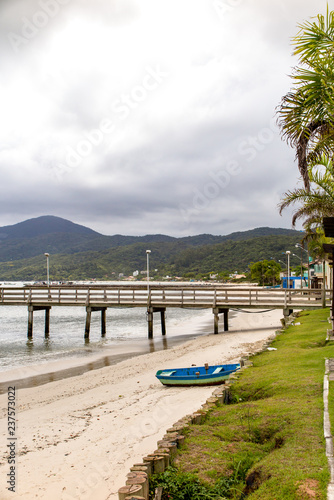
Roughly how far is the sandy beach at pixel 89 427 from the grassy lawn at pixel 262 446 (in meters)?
1.40

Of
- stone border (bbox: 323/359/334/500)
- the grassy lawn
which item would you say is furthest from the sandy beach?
stone border (bbox: 323/359/334/500)

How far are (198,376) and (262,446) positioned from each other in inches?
233

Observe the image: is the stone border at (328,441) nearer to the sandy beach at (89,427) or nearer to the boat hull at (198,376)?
the sandy beach at (89,427)

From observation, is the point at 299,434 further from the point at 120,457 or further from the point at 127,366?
the point at 127,366

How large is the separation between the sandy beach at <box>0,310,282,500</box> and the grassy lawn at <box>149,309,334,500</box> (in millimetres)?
1399

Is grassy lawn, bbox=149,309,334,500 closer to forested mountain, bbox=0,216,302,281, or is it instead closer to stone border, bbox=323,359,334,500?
stone border, bbox=323,359,334,500

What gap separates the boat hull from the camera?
1155 cm

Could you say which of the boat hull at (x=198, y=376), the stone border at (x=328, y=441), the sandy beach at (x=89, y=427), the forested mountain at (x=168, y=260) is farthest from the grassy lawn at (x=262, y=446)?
the forested mountain at (x=168, y=260)

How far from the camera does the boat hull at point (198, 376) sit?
37.9ft

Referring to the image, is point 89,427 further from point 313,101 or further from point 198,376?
point 313,101

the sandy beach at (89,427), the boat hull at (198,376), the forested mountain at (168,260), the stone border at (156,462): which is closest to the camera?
the stone border at (156,462)

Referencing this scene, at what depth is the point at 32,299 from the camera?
30.6 m

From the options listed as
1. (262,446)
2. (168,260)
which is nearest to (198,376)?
(262,446)

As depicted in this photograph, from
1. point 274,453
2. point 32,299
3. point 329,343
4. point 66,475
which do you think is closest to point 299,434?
point 274,453
